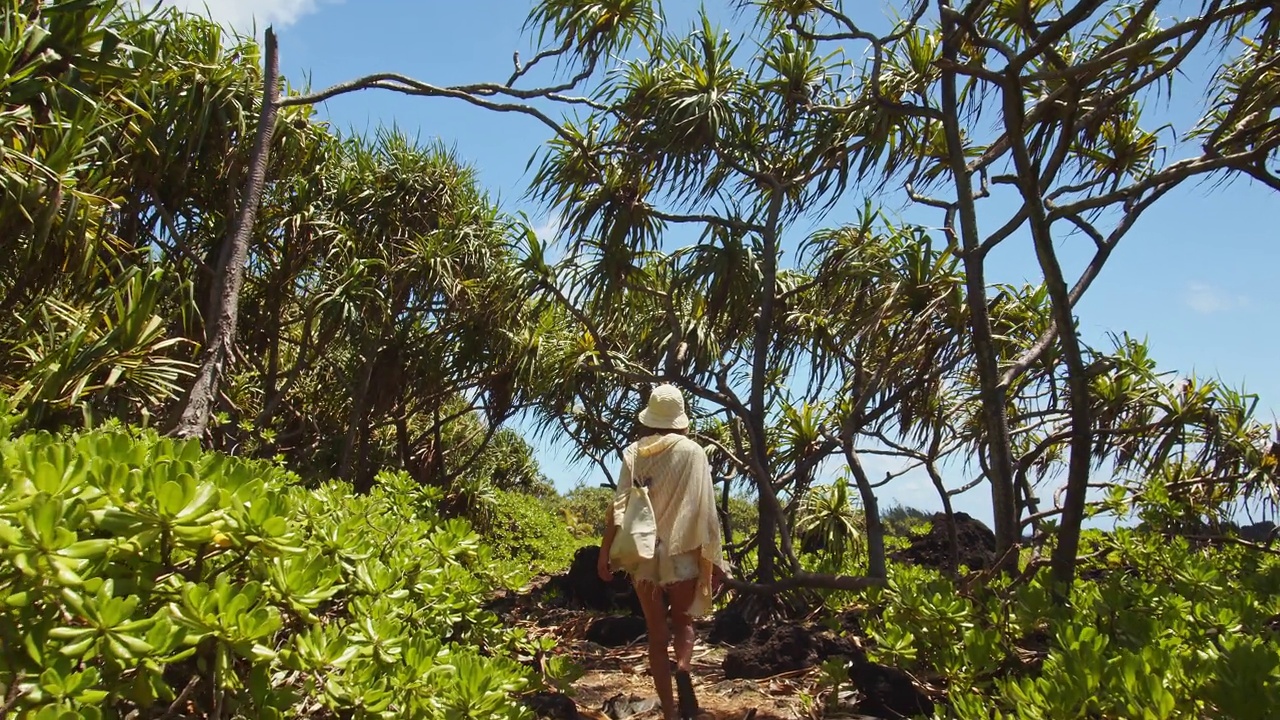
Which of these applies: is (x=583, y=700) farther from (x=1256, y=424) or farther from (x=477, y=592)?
(x=1256, y=424)

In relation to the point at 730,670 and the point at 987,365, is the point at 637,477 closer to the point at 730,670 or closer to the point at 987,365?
the point at 730,670

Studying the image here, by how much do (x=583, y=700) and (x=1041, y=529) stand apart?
251cm

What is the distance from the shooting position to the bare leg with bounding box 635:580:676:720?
9.84 feet

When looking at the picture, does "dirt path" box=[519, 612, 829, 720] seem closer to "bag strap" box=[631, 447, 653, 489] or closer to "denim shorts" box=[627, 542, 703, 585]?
"denim shorts" box=[627, 542, 703, 585]

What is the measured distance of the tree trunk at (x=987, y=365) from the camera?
3848 mm

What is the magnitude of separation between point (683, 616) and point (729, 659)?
0.96 meters

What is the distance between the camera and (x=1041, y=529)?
171 inches

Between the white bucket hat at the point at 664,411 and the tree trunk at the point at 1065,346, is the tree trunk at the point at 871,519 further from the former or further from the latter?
the white bucket hat at the point at 664,411

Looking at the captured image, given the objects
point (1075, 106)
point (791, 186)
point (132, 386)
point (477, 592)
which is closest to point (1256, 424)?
point (1075, 106)

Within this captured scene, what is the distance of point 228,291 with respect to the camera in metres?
4.66

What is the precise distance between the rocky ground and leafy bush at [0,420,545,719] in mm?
1530

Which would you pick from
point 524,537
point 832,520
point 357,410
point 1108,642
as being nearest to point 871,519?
point 832,520

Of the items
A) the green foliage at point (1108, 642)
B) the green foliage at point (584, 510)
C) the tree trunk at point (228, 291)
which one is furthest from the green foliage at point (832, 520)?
the green foliage at point (584, 510)

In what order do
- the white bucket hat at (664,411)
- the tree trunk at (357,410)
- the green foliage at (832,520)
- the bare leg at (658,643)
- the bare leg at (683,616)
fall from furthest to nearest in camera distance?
A: the tree trunk at (357,410)
the green foliage at (832,520)
the white bucket hat at (664,411)
the bare leg at (683,616)
the bare leg at (658,643)
